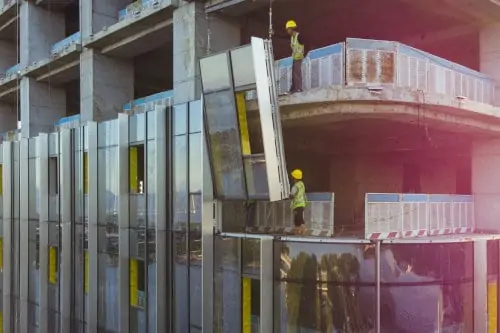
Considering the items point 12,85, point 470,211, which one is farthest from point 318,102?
point 12,85

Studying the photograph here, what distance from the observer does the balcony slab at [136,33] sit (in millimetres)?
17688

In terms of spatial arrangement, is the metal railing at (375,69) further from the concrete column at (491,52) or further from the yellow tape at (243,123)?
the concrete column at (491,52)

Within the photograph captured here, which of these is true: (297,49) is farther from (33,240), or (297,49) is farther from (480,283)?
(33,240)

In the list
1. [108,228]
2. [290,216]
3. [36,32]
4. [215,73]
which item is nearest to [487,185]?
[290,216]

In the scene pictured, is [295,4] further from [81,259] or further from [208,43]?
[81,259]

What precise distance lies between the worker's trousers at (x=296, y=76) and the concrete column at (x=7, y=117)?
23.7m

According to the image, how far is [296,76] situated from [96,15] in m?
11.2

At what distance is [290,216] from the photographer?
538 inches

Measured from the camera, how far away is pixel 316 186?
20.9m

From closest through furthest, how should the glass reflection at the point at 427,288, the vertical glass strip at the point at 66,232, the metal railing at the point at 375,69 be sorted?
1. the glass reflection at the point at 427,288
2. the metal railing at the point at 375,69
3. the vertical glass strip at the point at 66,232

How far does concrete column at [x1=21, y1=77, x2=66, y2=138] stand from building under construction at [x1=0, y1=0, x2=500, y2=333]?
1.58ft

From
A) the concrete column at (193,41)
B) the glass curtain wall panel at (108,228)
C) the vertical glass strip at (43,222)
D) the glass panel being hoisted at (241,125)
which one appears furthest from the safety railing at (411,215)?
the vertical glass strip at (43,222)

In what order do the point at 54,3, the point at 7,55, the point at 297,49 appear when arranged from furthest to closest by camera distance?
the point at 7,55 → the point at 54,3 → the point at 297,49

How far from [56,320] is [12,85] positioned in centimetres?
1281
